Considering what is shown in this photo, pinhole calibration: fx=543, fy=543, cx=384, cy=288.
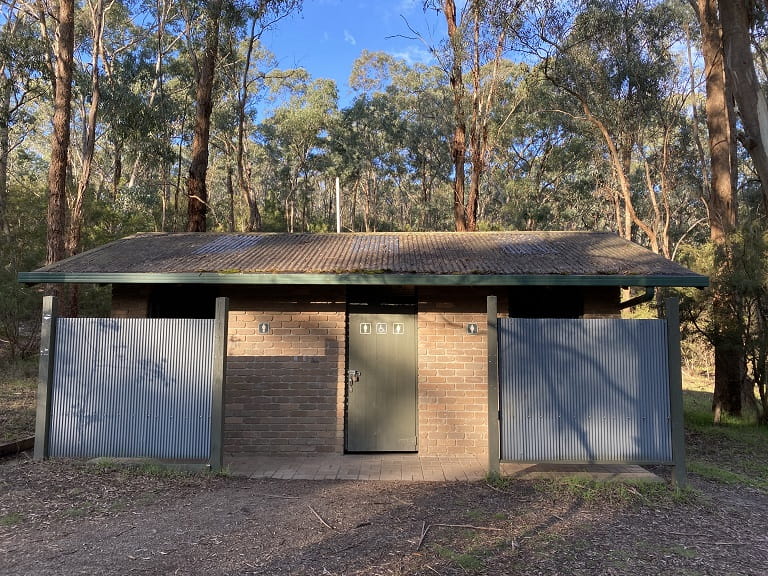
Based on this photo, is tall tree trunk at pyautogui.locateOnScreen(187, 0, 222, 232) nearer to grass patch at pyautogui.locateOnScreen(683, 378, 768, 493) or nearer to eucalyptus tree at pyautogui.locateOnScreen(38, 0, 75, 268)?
eucalyptus tree at pyautogui.locateOnScreen(38, 0, 75, 268)

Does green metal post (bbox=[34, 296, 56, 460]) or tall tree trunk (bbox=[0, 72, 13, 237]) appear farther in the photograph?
tall tree trunk (bbox=[0, 72, 13, 237])

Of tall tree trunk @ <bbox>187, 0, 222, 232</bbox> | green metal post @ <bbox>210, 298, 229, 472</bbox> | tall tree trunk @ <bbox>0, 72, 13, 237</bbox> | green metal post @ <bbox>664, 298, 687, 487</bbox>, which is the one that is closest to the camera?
green metal post @ <bbox>664, 298, 687, 487</bbox>

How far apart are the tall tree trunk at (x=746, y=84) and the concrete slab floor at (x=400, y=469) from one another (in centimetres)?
748

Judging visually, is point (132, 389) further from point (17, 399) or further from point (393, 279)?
point (17, 399)

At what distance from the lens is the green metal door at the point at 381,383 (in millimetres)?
7340

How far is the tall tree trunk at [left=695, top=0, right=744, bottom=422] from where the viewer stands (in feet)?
31.3

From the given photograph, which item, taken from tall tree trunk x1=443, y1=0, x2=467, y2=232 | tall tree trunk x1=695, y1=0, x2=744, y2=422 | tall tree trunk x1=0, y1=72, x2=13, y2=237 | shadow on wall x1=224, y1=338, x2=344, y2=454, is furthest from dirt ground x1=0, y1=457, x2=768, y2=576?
tall tree trunk x1=0, y1=72, x2=13, y2=237

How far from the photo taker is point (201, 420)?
600 cm

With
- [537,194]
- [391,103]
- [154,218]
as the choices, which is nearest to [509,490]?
[154,218]

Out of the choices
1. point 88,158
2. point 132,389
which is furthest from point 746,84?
point 88,158

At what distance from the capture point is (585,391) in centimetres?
579

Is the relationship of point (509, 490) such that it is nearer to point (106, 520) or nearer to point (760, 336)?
point (106, 520)

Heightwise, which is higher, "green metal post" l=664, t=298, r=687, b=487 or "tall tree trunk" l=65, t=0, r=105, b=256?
"tall tree trunk" l=65, t=0, r=105, b=256

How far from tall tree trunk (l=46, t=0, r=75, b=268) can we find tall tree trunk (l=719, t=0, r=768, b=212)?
13.9m
